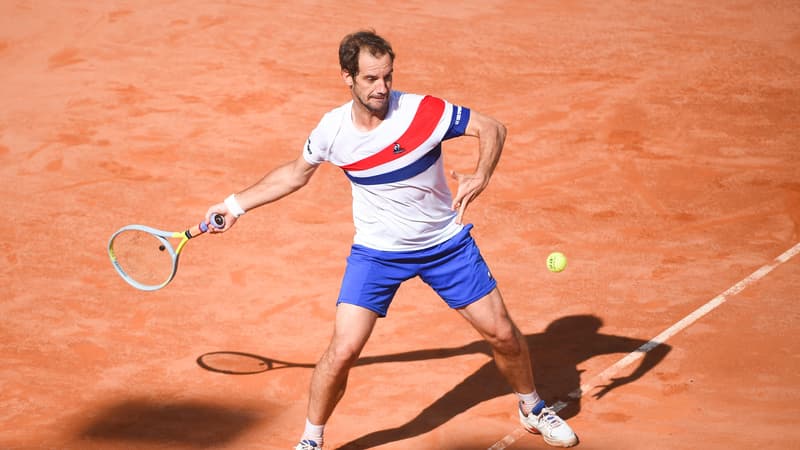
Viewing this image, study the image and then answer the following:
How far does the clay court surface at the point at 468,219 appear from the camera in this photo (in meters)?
6.82

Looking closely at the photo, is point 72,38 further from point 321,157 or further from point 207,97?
point 321,157

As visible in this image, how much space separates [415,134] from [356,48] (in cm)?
57

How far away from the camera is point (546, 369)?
728 cm

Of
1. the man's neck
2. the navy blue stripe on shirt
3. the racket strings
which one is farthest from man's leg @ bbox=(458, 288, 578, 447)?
the racket strings

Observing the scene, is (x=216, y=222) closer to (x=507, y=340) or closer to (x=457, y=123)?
(x=457, y=123)

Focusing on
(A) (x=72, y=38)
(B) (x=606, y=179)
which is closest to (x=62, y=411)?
(B) (x=606, y=179)

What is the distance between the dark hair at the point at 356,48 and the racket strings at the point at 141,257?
227 cm

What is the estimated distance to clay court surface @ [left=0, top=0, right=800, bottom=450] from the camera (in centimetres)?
682

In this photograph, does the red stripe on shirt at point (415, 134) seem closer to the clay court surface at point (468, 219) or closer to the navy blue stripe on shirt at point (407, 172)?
the navy blue stripe on shirt at point (407, 172)

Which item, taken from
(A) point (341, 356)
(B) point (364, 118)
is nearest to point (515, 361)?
(A) point (341, 356)

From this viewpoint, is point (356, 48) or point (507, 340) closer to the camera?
point (356, 48)

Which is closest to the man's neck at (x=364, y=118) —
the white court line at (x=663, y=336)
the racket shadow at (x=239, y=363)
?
the white court line at (x=663, y=336)

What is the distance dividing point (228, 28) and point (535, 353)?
9.31 meters

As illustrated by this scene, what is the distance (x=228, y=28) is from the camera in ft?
50.0
